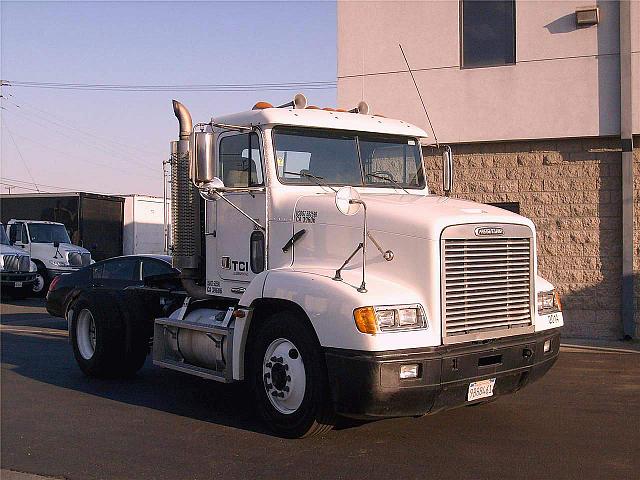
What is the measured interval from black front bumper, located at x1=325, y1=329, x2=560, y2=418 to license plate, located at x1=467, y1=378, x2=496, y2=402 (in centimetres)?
5

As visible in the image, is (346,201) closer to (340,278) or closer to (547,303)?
(340,278)

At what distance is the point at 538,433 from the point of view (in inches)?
268

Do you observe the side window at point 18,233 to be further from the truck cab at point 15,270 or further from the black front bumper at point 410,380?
the black front bumper at point 410,380

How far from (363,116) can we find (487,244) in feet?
7.42

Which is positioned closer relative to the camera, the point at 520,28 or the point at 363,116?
the point at 363,116

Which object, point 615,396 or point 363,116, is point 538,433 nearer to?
point 615,396

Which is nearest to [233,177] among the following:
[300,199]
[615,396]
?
[300,199]

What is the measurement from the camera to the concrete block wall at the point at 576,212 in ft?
42.5

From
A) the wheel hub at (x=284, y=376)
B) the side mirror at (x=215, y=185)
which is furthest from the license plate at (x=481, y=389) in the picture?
the side mirror at (x=215, y=185)

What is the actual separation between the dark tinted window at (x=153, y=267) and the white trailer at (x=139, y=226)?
15.0 m

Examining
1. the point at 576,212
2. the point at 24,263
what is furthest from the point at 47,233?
the point at 576,212

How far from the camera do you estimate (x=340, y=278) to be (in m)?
6.34

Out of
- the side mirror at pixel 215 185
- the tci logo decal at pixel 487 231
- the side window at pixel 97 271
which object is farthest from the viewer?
the side window at pixel 97 271

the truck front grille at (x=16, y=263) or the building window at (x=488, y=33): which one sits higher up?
the building window at (x=488, y=33)
